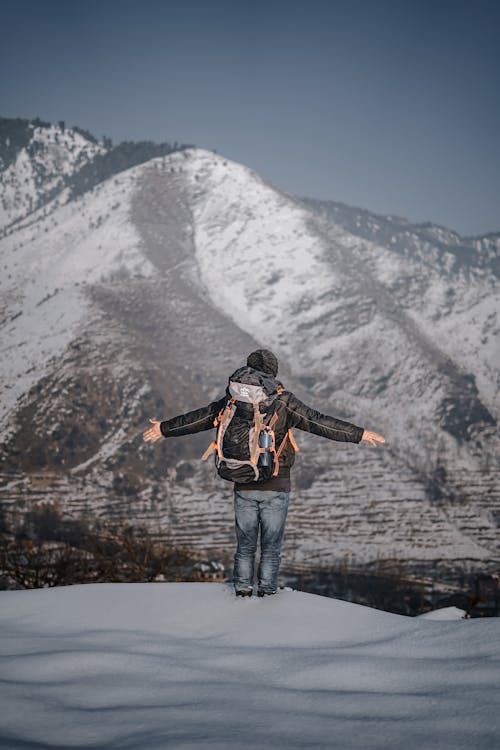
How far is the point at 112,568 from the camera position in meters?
14.0

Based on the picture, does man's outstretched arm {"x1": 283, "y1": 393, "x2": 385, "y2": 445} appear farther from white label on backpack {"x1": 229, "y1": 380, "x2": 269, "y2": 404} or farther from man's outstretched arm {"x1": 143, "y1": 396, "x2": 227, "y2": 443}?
man's outstretched arm {"x1": 143, "y1": 396, "x2": 227, "y2": 443}

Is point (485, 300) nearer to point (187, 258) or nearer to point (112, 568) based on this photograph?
point (187, 258)

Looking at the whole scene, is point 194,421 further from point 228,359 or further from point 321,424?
point 228,359

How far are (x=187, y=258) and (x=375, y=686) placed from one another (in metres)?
104

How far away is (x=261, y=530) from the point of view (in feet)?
20.4

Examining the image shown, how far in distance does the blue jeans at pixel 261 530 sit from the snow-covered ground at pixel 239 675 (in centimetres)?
32

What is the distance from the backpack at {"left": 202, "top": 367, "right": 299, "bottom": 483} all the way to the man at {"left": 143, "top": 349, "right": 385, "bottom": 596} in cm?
11

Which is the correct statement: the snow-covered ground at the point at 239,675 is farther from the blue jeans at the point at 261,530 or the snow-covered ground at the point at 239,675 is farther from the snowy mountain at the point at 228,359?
the snowy mountain at the point at 228,359

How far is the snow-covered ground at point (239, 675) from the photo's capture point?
2.84 meters

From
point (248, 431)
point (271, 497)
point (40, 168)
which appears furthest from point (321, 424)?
point (40, 168)

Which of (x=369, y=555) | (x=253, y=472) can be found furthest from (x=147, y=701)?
(x=369, y=555)

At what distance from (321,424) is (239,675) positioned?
111 inches

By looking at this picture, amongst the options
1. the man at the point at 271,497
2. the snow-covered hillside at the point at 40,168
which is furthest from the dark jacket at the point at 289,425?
the snow-covered hillside at the point at 40,168

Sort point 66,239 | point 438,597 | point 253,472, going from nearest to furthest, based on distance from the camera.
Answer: point 253,472 → point 438,597 → point 66,239
